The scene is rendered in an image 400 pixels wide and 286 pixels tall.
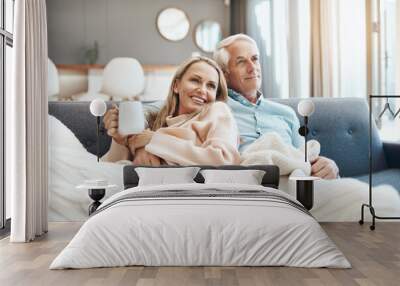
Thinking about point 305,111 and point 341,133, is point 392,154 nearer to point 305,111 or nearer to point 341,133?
point 341,133

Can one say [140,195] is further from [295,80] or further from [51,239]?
[295,80]

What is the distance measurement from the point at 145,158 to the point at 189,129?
2.00 feet

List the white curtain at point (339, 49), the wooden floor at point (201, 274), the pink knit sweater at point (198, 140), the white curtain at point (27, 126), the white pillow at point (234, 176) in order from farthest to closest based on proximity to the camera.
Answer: the white curtain at point (339, 49), the pink knit sweater at point (198, 140), the white pillow at point (234, 176), the white curtain at point (27, 126), the wooden floor at point (201, 274)

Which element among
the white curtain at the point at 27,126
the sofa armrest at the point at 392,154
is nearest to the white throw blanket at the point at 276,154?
the sofa armrest at the point at 392,154

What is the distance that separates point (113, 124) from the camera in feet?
22.2

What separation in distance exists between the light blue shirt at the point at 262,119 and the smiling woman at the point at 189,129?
0.10 m

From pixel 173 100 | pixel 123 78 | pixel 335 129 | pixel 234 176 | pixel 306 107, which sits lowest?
pixel 234 176

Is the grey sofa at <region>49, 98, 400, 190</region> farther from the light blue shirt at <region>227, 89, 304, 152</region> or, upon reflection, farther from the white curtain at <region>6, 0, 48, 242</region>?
the white curtain at <region>6, 0, 48, 242</region>

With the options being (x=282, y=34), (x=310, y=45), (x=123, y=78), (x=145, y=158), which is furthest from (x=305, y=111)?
(x=123, y=78)

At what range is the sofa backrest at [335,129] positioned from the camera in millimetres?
6734

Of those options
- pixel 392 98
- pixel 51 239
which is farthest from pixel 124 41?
pixel 392 98

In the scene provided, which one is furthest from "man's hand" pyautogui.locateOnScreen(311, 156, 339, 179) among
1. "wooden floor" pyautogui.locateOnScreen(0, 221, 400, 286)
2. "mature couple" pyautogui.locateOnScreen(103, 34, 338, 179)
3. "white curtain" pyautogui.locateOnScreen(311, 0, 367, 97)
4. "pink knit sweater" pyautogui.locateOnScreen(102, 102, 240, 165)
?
"wooden floor" pyautogui.locateOnScreen(0, 221, 400, 286)

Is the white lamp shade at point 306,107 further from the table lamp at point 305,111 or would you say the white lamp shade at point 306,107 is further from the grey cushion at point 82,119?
the grey cushion at point 82,119

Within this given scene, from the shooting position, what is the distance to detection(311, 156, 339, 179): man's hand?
671 cm
